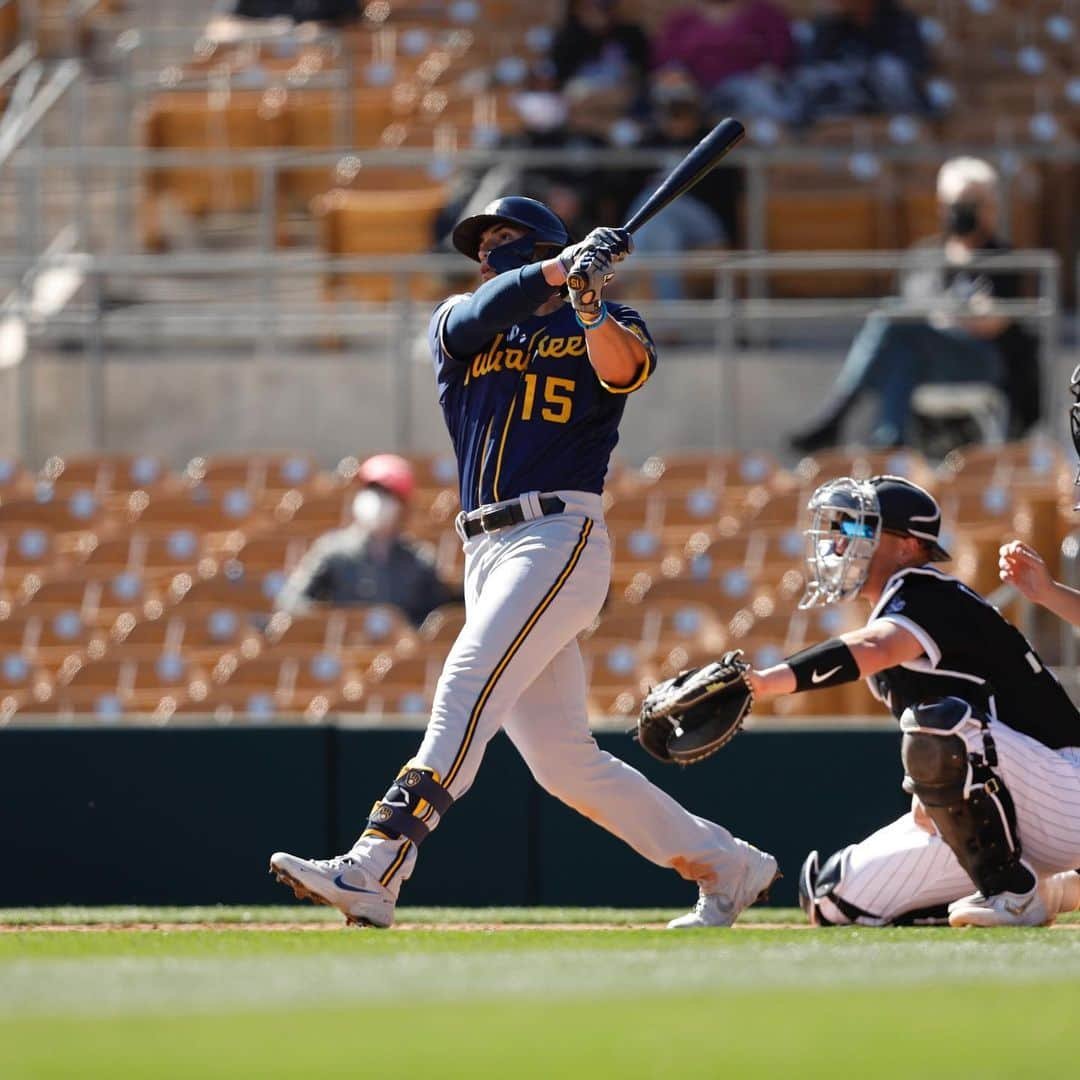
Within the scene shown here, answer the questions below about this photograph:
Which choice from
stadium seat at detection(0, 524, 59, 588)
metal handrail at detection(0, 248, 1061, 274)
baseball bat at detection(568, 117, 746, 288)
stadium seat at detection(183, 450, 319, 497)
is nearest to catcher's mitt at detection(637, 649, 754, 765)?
baseball bat at detection(568, 117, 746, 288)

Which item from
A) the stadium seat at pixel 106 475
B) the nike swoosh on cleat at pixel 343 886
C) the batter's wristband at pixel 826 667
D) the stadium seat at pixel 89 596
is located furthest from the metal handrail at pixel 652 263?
the nike swoosh on cleat at pixel 343 886

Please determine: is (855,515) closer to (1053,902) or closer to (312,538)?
(1053,902)

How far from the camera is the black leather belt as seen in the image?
5.80m

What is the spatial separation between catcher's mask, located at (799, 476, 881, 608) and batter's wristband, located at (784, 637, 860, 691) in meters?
0.33

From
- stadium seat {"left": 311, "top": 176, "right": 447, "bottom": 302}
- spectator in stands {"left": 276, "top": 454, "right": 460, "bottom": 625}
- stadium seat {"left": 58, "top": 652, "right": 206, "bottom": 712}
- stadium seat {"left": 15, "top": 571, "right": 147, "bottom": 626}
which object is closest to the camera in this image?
stadium seat {"left": 58, "top": 652, "right": 206, "bottom": 712}

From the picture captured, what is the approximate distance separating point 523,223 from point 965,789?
1738mm

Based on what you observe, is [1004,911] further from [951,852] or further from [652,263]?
[652,263]

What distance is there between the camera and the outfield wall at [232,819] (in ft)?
25.8

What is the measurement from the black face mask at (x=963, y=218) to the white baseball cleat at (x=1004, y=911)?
596cm

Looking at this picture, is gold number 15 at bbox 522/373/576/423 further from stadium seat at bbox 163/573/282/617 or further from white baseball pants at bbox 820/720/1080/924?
stadium seat at bbox 163/573/282/617

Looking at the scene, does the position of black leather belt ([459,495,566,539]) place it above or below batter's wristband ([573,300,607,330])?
below

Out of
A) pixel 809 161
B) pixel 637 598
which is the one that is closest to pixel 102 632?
pixel 637 598

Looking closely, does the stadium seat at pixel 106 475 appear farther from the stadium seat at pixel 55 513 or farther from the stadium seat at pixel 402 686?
the stadium seat at pixel 402 686

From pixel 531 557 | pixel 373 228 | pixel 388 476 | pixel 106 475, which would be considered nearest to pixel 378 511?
pixel 388 476
